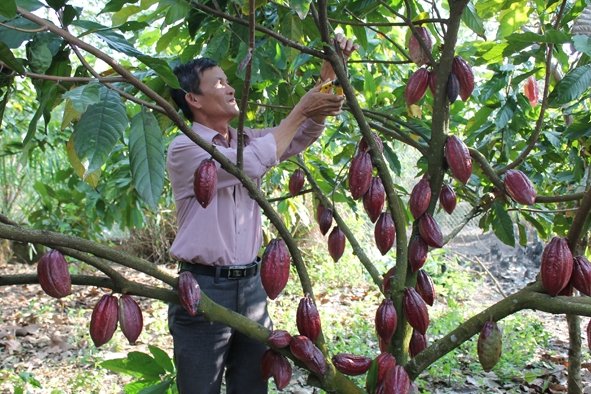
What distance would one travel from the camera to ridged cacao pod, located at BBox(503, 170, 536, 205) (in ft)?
3.53

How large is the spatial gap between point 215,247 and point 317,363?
60 cm

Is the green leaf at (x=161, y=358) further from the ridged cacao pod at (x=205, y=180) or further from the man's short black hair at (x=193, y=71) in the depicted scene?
the man's short black hair at (x=193, y=71)

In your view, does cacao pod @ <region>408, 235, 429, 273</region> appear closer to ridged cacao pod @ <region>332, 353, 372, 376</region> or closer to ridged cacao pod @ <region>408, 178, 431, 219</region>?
ridged cacao pod @ <region>408, 178, 431, 219</region>

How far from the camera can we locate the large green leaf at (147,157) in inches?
32.5

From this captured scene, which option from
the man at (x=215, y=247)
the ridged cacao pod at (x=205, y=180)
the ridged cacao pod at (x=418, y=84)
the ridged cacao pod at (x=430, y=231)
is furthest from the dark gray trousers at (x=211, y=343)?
the ridged cacao pod at (x=418, y=84)

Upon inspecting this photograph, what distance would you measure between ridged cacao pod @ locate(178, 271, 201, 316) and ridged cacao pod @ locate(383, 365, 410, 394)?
412mm

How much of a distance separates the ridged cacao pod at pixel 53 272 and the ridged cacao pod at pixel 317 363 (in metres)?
0.49

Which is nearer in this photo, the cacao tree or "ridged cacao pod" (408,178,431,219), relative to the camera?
the cacao tree

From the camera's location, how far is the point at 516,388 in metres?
2.52

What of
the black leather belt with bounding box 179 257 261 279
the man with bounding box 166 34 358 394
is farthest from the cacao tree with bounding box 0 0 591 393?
the black leather belt with bounding box 179 257 261 279

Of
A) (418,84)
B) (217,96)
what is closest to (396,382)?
(418,84)

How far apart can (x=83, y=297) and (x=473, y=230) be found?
4.90 m

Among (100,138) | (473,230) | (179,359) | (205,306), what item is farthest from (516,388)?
(473,230)

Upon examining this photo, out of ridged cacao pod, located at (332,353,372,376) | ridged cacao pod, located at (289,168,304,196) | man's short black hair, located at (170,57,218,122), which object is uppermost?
man's short black hair, located at (170,57,218,122)
